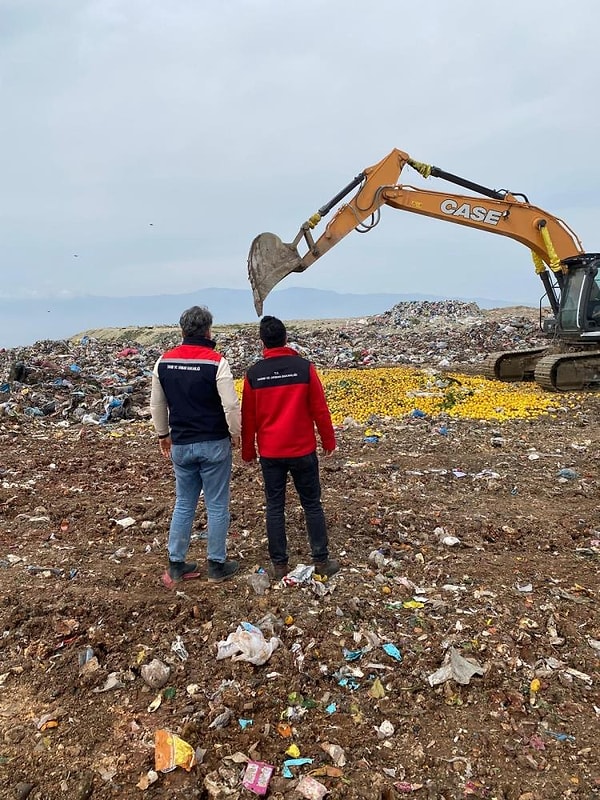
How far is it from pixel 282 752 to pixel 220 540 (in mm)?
1545

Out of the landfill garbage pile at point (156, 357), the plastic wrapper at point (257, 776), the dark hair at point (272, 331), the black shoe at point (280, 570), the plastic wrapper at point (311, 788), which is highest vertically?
the dark hair at point (272, 331)

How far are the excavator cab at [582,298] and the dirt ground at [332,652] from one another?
594 cm

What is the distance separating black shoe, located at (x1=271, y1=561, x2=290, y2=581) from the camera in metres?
4.00

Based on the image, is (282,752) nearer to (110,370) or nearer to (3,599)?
(3,599)

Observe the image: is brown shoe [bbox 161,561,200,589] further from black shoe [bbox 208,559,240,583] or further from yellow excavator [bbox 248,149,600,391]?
yellow excavator [bbox 248,149,600,391]

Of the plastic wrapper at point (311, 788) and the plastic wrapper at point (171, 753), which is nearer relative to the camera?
the plastic wrapper at point (311, 788)

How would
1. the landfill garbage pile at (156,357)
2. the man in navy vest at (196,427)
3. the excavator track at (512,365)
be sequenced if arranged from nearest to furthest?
the man in navy vest at (196,427)
the landfill garbage pile at (156,357)
the excavator track at (512,365)

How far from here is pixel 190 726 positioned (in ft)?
8.93

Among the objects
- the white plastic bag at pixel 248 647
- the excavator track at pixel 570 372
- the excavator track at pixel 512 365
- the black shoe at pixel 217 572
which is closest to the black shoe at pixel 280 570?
the black shoe at pixel 217 572

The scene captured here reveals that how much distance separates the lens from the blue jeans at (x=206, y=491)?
3.89 metres

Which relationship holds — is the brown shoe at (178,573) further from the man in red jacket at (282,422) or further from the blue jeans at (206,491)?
the man in red jacket at (282,422)

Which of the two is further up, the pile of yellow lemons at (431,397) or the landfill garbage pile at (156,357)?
the landfill garbage pile at (156,357)

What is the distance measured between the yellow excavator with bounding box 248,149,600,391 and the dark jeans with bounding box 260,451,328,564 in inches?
221

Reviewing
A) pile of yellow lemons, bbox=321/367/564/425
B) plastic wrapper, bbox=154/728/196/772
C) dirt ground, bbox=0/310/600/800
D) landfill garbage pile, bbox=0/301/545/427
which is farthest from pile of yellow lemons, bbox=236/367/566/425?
plastic wrapper, bbox=154/728/196/772
